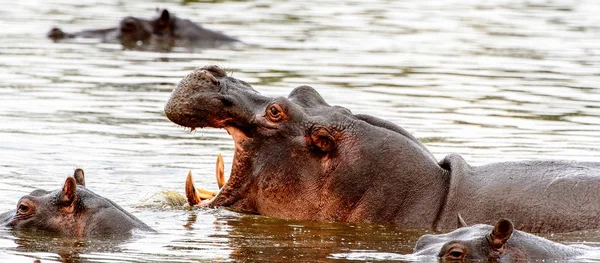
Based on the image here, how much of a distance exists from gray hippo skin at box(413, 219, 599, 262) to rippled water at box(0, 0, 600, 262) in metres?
0.52

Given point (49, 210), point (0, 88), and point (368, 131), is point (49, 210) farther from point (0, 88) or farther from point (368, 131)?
point (0, 88)

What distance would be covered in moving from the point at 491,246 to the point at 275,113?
232cm

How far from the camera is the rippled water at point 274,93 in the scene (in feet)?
29.2

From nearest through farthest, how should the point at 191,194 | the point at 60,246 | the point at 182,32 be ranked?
1. the point at 60,246
2. the point at 191,194
3. the point at 182,32

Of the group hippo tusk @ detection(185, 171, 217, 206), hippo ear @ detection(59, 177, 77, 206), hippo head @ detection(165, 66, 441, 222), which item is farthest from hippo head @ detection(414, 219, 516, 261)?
hippo tusk @ detection(185, 171, 217, 206)

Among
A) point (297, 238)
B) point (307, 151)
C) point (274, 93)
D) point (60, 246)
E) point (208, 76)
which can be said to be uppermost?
point (208, 76)

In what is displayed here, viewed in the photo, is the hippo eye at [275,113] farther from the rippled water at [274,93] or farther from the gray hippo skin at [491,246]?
the gray hippo skin at [491,246]

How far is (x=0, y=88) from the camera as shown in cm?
1603

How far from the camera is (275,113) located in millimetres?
9383

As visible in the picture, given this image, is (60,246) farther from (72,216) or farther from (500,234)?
(500,234)

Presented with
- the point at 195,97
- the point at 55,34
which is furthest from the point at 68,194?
the point at 55,34

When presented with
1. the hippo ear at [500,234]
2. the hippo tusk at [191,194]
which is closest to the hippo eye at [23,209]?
the hippo tusk at [191,194]

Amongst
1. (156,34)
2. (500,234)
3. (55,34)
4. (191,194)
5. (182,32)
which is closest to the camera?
(500,234)

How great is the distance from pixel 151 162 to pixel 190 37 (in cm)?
1092
